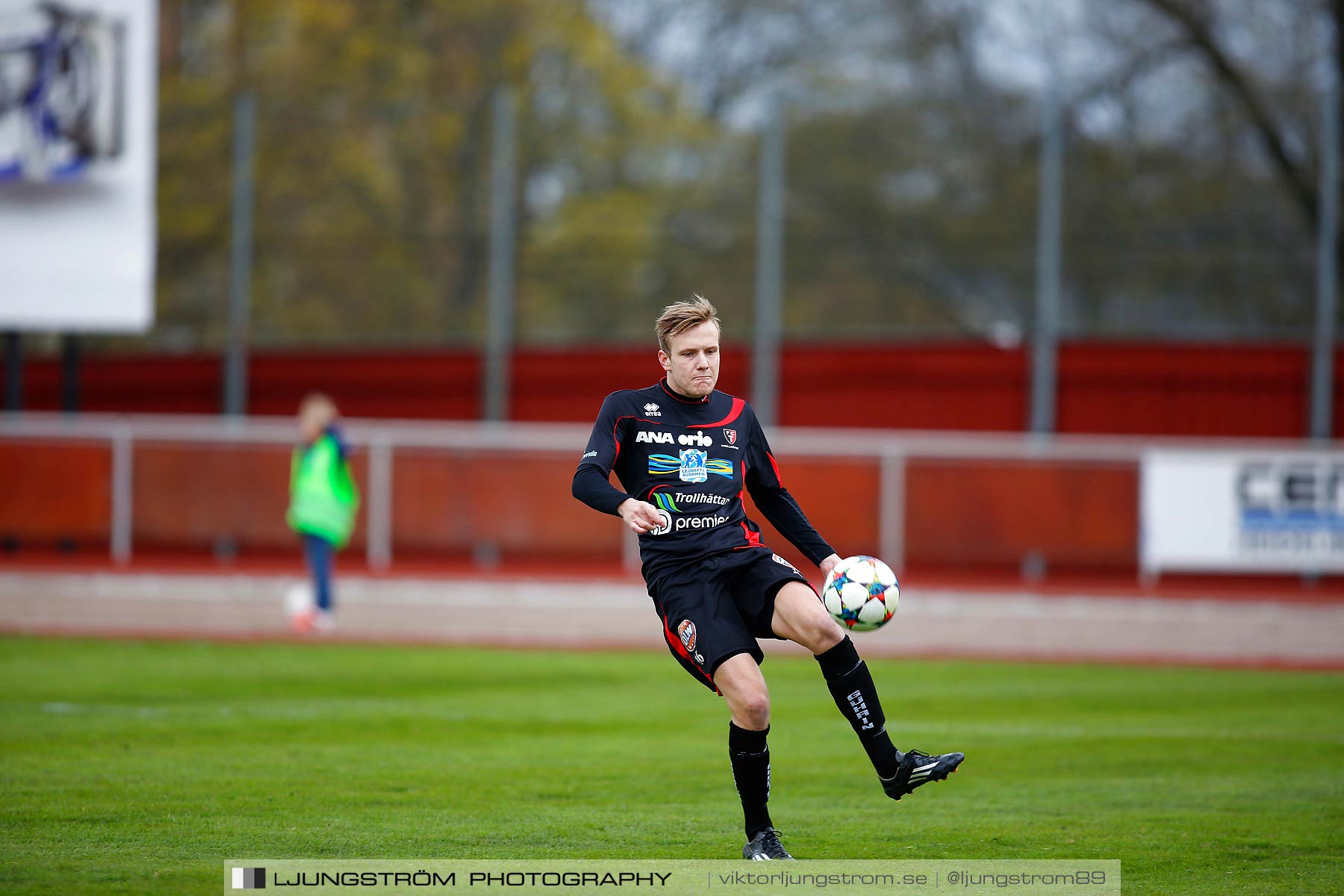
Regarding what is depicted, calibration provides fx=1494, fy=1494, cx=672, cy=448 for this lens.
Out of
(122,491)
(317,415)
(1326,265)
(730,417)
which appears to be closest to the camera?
(730,417)

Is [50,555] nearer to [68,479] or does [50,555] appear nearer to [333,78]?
[68,479]

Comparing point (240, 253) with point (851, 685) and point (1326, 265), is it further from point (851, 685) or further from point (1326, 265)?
point (851, 685)

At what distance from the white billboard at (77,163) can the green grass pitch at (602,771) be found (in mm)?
7473

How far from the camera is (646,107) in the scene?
24438 millimetres

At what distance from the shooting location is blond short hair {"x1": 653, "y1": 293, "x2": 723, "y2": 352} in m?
6.01

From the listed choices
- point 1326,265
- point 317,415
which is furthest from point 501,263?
point 1326,265

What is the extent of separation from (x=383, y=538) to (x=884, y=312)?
8.18 metres

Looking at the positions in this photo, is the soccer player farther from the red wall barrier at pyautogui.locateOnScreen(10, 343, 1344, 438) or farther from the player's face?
the red wall barrier at pyautogui.locateOnScreen(10, 343, 1344, 438)

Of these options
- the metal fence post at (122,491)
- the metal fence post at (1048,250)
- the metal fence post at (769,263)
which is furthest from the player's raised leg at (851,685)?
the metal fence post at (1048,250)

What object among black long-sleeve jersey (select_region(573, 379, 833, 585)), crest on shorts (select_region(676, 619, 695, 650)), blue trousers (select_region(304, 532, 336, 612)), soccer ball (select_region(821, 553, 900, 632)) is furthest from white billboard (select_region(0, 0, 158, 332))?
soccer ball (select_region(821, 553, 900, 632))

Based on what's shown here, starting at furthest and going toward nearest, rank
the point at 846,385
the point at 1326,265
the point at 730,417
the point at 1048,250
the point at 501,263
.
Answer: the point at 846,385, the point at 501,263, the point at 1048,250, the point at 1326,265, the point at 730,417

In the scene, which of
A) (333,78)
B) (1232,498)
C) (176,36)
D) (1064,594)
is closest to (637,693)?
(1064,594)

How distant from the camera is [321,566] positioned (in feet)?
47.4

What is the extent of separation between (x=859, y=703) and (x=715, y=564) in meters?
0.79
